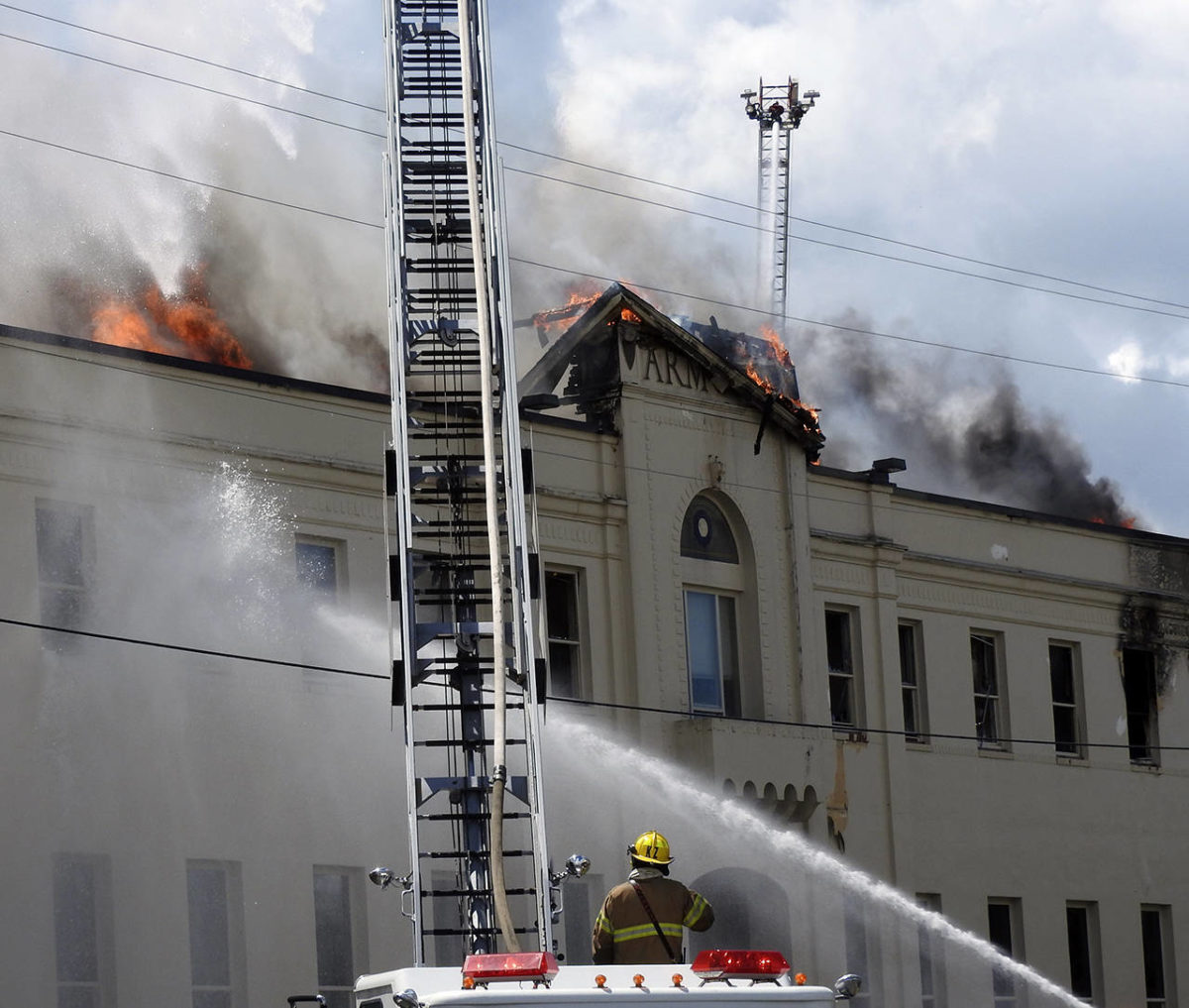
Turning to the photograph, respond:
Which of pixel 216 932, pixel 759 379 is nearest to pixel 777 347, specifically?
pixel 759 379

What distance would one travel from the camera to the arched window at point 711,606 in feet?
81.4

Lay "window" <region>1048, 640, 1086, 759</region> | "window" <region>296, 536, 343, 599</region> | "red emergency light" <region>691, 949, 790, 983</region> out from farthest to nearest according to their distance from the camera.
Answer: "window" <region>1048, 640, 1086, 759</region> < "window" <region>296, 536, 343, 599</region> < "red emergency light" <region>691, 949, 790, 983</region>

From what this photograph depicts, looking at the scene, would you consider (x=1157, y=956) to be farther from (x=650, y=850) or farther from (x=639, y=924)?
(x=639, y=924)

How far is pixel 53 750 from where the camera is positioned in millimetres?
18828

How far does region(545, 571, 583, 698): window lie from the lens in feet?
76.3

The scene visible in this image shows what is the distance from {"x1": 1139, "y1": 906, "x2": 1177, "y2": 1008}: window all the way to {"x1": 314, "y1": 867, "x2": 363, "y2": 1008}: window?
12.6m

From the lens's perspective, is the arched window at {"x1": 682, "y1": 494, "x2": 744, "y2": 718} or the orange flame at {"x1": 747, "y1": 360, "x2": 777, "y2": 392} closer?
the arched window at {"x1": 682, "y1": 494, "x2": 744, "y2": 718}

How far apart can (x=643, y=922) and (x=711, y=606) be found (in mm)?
14856

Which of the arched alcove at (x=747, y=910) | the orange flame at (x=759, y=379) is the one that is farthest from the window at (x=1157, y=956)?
the orange flame at (x=759, y=379)

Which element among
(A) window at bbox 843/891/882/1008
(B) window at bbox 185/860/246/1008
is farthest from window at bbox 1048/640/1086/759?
(B) window at bbox 185/860/246/1008

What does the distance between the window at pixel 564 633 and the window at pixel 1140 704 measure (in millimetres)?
9650

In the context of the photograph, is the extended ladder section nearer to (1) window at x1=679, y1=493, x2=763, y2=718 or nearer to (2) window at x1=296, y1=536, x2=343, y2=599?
(2) window at x1=296, y1=536, x2=343, y2=599

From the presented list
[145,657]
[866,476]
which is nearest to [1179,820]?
[866,476]

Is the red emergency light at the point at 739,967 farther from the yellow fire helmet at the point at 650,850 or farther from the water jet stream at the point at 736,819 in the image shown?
the water jet stream at the point at 736,819
